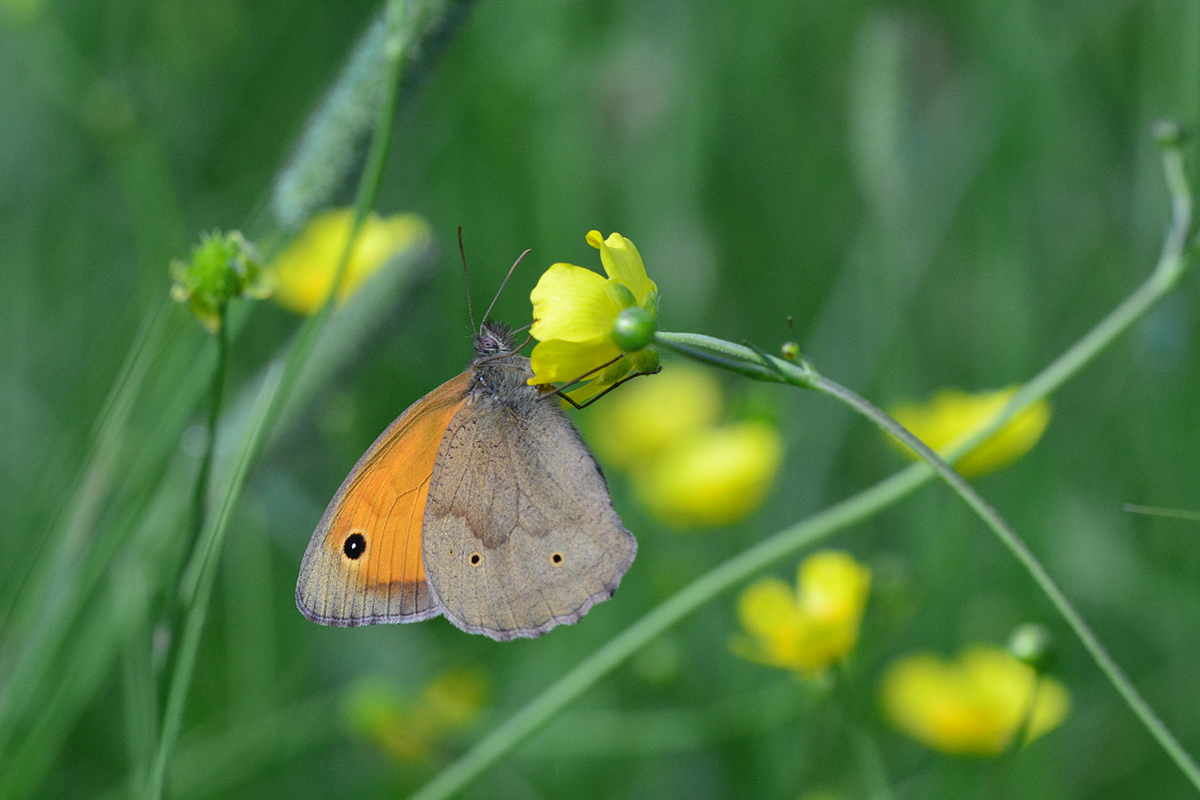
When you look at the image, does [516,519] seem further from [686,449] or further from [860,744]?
[686,449]

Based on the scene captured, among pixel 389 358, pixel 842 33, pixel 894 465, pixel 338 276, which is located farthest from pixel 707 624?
pixel 842 33

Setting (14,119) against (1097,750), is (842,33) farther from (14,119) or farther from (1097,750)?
(14,119)

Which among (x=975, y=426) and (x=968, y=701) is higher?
(x=975, y=426)

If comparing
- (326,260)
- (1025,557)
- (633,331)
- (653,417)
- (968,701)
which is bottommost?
(968,701)

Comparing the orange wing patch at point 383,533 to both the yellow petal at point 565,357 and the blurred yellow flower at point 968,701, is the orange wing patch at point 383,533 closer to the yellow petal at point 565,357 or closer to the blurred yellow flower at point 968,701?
the yellow petal at point 565,357

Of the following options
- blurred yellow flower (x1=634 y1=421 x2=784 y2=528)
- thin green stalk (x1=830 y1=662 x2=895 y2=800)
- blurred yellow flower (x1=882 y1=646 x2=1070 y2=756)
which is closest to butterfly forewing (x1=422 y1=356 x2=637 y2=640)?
thin green stalk (x1=830 y1=662 x2=895 y2=800)

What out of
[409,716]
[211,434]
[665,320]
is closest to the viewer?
[211,434]

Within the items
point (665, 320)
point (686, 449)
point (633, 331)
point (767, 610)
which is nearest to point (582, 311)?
point (633, 331)
